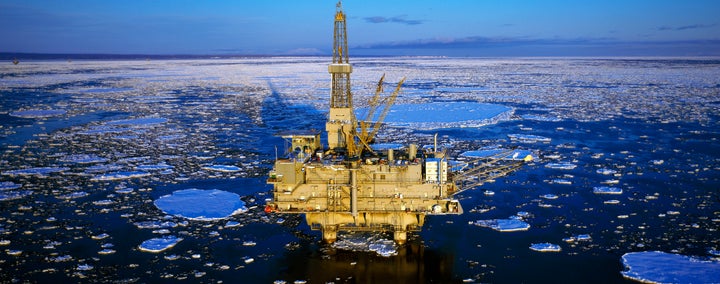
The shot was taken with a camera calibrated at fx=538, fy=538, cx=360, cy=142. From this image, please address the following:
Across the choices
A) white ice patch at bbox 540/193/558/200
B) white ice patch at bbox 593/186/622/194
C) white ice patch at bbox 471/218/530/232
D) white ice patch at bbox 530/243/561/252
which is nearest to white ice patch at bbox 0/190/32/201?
white ice patch at bbox 471/218/530/232

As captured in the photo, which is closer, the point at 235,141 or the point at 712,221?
the point at 712,221

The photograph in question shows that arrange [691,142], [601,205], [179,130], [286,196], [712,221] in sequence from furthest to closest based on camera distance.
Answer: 1. [179,130]
2. [691,142]
3. [601,205]
4. [712,221]
5. [286,196]

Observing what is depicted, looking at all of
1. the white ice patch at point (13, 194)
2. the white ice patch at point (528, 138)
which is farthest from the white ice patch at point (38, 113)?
the white ice patch at point (528, 138)

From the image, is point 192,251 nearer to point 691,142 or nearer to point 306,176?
point 306,176

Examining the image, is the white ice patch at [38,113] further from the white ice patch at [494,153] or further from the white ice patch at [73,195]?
the white ice patch at [494,153]

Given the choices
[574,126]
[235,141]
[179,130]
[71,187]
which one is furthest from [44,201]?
[574,126]

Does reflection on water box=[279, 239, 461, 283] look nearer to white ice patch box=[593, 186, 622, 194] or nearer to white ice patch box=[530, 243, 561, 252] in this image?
white ice patch box=[530, 243, 561, 252]

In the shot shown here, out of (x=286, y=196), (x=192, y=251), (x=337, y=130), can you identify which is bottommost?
(x=192, y=251)
